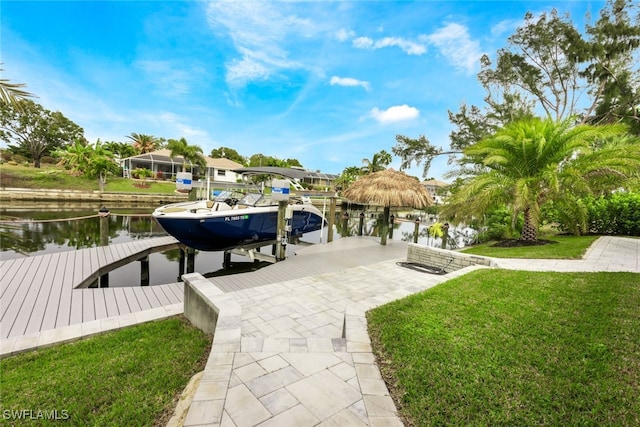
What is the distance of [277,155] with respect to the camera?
5225cm

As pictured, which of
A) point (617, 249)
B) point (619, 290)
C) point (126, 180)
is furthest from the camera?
point (126, 180)

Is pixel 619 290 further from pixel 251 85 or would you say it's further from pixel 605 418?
pixel 251 85

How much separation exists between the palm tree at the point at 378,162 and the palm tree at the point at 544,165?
1069 inches

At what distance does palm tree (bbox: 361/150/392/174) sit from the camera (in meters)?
35.5

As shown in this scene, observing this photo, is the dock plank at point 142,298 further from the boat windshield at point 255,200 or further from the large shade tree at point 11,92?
the boat windshield at point 255,200

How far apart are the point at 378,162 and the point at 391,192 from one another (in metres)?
27.8

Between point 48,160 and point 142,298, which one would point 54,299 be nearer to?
point 142,298

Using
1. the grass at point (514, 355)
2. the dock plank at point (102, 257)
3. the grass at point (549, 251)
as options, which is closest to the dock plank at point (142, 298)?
the dock plank at point (102, 257)

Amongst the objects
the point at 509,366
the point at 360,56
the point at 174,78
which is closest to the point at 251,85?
the point at 174,78

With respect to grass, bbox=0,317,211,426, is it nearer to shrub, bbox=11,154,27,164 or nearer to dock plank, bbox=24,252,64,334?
dock plank, bbox=24,252,64,334

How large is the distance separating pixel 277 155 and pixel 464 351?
2042 inches

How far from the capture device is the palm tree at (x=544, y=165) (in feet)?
23.7

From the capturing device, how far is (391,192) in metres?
9.20

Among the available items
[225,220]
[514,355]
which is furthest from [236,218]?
[514,355]
